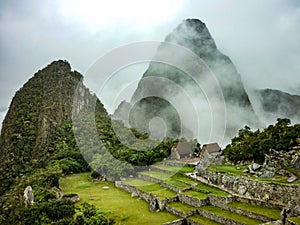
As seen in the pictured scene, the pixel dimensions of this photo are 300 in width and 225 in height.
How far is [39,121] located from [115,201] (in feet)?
99.2

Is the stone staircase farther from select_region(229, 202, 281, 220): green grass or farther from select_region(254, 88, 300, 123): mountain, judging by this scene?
select_region(254, 88, 300, 123): mountain

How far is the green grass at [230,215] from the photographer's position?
12.6 meters

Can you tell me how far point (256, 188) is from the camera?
1441 cm

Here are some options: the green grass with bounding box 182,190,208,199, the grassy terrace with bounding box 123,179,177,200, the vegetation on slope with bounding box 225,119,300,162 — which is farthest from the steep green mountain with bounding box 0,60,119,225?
the vegetation on slope with bounding box 225,119,300,162

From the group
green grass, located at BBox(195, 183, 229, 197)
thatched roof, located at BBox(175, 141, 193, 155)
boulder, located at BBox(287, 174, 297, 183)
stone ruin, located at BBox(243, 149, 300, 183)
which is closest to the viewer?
boulder, located at BBox(287, 174, 297, 183)

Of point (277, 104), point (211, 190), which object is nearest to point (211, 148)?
point (211, 190)

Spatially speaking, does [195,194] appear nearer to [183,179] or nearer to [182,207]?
[182,207]

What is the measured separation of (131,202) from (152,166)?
7.90 metres

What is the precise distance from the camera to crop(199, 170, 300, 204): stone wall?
41.7 ft

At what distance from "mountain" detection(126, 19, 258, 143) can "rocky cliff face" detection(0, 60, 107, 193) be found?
9740 millimetres

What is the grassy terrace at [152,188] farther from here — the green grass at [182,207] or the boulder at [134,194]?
the green grass at [182,207]

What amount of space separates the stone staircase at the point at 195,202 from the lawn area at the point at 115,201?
51 cm

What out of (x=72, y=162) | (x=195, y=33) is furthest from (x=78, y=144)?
(x=195, y=33)

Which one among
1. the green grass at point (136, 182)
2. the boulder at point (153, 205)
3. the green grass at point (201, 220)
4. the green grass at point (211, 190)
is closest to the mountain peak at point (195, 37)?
the green grass at point (136, 182)
